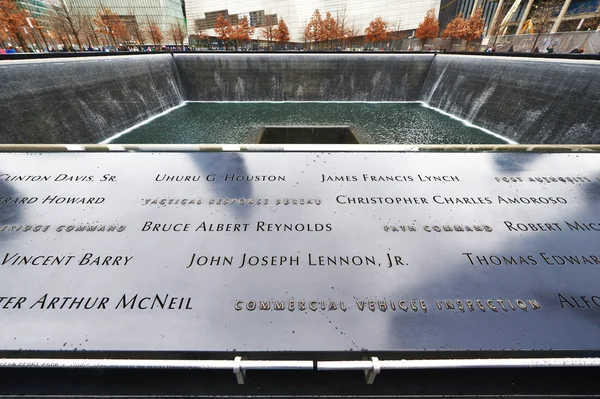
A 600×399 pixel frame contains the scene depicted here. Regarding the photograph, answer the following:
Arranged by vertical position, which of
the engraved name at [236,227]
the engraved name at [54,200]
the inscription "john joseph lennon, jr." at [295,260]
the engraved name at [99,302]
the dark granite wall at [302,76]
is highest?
the engraved name at [54,200]

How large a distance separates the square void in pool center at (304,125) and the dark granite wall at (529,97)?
848 mm

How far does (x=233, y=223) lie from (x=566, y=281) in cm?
224

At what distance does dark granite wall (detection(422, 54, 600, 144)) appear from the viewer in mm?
8578

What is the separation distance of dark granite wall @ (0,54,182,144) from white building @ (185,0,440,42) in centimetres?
4753

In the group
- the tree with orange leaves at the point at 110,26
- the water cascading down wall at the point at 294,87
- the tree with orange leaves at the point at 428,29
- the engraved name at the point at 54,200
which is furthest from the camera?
the tree with orange leaves at the point at 428,29

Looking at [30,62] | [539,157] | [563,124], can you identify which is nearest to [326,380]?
[539,157]

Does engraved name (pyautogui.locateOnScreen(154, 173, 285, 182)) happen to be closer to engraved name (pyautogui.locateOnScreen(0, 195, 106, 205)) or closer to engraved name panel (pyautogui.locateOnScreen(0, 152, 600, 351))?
engraved name panel (pyautogui.locateOnScreen(0, 152, 600, 351))

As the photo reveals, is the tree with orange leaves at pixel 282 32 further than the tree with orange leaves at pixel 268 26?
No

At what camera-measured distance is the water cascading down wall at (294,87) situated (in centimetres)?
857

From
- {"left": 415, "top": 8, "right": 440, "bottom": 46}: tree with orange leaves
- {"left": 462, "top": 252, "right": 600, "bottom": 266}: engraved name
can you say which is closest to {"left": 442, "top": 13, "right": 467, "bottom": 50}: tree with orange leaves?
{"left": 415, "top": 8, "right": 440, "bottom": 46}: tree with orange leaves

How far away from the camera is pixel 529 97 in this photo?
10.6 m

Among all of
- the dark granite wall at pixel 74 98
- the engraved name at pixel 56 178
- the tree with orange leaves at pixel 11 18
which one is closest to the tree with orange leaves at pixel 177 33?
the tree with orange leaves at pixel 11 18

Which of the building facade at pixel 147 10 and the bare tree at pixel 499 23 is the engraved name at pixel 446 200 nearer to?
the bare tree at pixel 499 23

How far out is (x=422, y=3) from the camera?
50.2 meters
